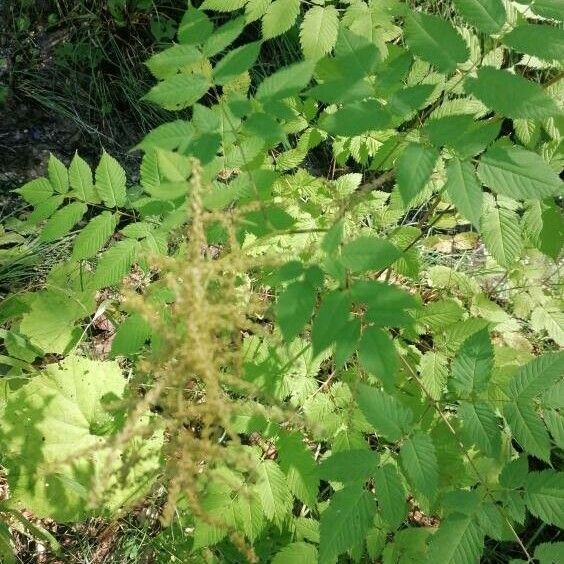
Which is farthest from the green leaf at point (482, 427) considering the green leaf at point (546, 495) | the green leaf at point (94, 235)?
the green leaf at point (94, 235)

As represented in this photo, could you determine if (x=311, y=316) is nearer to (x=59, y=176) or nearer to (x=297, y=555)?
(x=297, y=555)

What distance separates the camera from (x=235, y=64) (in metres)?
1.56

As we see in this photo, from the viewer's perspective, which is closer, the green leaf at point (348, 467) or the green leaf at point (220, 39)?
the green leaf at point (348, 467)

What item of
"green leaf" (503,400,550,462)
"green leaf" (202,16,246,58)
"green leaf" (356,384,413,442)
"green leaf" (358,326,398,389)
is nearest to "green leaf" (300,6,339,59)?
"green leaf" (202,16,246,58)

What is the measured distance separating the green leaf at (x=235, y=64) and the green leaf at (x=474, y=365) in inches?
39.5

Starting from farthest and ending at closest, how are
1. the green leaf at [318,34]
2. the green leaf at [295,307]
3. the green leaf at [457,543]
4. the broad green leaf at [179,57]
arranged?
the green leaf at [318,34] → the broad green leaf at [179,57] → the green leaf at [457,543] → the green leaf at [295,307]

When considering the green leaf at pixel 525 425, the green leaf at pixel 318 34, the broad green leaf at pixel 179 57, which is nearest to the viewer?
the green leaf at pixel 525 425

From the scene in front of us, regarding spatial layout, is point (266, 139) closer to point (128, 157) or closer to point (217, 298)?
point (217, 298)

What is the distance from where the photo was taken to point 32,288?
2967 mm

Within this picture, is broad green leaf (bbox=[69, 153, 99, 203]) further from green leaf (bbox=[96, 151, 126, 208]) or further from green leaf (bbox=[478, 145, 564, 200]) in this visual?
green leaf (bbox=[478, 145, 564, 200])

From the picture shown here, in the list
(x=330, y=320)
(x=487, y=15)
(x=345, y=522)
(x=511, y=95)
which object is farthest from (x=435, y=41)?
(x=345, y=522)

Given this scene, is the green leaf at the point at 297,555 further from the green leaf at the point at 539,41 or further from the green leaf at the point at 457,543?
the green leaf at the point at 539,41

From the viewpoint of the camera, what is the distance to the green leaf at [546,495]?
1446mm

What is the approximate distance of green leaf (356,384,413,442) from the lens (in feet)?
4.90
